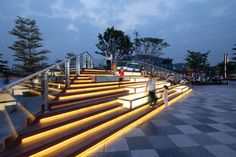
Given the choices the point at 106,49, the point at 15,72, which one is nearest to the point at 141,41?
the point at 106,49

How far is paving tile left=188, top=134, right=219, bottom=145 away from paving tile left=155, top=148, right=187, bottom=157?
68 cm

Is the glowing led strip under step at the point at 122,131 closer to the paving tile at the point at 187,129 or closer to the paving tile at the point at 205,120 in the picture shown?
the paving tile at the point at 187,129

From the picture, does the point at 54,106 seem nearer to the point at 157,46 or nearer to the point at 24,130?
the point at 24,130

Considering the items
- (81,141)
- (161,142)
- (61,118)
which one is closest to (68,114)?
(61,118)

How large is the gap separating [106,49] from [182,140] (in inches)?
912

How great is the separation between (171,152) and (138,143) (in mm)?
708

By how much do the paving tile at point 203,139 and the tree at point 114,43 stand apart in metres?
22.7

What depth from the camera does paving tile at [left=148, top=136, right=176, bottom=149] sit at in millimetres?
2846

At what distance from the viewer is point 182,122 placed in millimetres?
4254

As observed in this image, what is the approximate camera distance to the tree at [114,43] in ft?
79.4

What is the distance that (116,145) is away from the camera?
9.52 ft

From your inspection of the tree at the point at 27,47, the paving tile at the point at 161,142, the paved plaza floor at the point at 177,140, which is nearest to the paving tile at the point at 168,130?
the paved plaza floor at the point at 177,140

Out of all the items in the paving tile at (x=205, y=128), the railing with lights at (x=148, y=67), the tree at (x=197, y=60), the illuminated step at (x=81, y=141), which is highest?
the tree at (x=197, y=60)

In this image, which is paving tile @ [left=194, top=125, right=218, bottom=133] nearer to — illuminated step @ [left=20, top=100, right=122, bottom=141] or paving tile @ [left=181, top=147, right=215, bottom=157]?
paving tile @ [left=181, top=147, right=215, bottom=157]
